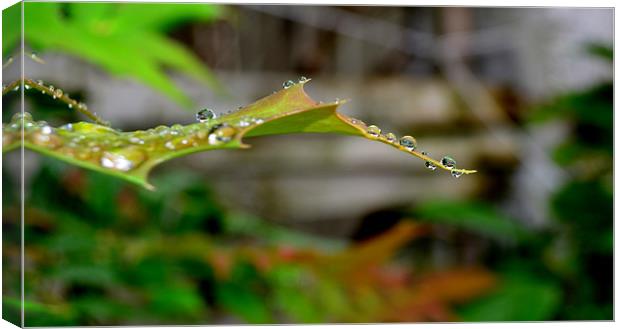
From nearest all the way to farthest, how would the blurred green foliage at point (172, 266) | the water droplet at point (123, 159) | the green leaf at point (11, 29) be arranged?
the water droplet at point (123, 159) → the green leaf at point (11, 29) → the blurred green foliage at point (172, 266)

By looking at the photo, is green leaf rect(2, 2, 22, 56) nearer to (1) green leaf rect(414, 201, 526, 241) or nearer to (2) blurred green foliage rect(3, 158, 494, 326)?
(2) blurred green foliage rect(3, 158, 494, 326)

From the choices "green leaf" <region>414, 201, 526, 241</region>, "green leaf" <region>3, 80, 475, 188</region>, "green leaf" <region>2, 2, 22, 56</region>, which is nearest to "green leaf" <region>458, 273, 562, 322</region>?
"green leaf" <region>414, 201, 526, 241</region>

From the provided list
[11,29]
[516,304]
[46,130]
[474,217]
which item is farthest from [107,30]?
[474,217]

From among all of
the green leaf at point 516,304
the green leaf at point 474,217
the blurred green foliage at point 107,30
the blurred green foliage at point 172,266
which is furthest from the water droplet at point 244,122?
the green leaf at point 474,217

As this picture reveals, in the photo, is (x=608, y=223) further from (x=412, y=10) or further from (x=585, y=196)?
(x=412, y=10)

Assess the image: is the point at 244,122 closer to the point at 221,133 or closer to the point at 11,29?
the point at 221,133

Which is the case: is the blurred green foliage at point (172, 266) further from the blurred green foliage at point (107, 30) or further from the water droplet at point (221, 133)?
the water droplet at point (221, 133)
